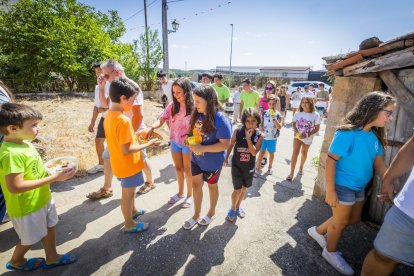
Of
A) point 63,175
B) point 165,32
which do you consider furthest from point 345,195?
point 165,32

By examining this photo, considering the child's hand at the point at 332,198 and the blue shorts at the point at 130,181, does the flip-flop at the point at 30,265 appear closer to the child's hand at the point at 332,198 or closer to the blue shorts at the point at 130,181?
the blue shorts at the point at 130,181

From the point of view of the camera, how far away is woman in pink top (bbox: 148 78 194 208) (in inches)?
111

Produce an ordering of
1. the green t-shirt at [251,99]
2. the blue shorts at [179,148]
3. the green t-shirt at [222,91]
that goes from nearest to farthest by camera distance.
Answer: the blue shorts at [179,148] → the green t-shirt at [251,99] → the green t-shirt at [222,91]

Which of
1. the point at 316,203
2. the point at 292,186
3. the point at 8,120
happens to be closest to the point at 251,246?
the point at 316,203

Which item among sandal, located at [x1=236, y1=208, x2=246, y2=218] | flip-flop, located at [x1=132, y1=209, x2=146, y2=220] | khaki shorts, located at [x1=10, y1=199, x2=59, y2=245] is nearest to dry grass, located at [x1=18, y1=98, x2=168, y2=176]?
flip-flop, located at [x1=132, y1=209, x2=146, y2=220]

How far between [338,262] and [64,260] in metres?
2.87

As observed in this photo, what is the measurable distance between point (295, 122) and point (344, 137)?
2.23 meters

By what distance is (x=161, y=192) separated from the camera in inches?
145

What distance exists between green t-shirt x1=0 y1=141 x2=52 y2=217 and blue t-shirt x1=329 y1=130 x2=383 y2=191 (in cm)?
275

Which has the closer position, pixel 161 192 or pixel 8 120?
pixel 8 120

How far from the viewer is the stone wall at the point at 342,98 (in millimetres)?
2918

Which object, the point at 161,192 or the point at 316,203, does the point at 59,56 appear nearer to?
the point at 161,192

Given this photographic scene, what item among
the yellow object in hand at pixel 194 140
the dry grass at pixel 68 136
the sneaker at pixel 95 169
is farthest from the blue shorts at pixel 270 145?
the sneaker at pixel 95 169

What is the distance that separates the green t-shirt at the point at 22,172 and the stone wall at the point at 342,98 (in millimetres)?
3801
